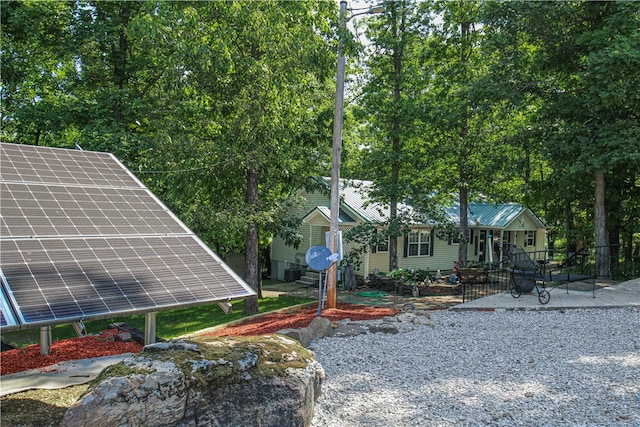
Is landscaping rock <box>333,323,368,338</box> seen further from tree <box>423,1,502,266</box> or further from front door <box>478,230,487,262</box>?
front door <box>478,230,487,262</box>

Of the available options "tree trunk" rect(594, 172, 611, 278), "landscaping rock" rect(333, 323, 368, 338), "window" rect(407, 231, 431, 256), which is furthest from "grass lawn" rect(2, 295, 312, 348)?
"tree trunk" rect(594, 172, 611, 278)

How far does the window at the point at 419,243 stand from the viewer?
25056 millimetres

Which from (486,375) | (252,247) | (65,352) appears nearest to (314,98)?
(252,247)

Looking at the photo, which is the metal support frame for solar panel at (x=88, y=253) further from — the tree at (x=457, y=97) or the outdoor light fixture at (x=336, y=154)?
the tree at (x=457, y=97)

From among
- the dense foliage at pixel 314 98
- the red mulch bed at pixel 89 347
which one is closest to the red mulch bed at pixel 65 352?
the red mulch bed at pixel 89 347

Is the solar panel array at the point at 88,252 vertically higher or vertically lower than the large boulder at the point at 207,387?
higher

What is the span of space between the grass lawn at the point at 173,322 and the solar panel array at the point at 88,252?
5081mm

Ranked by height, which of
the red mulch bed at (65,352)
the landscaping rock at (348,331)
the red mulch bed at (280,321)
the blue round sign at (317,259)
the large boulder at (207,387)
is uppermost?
the blue round sign at (317,259)

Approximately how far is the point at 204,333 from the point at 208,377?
7036 mm

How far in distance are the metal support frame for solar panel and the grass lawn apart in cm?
508

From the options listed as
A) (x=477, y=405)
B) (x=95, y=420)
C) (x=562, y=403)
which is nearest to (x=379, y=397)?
(x=477, y=405)

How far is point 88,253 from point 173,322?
10.3 meters

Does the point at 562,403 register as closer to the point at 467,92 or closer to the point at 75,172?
the point at 75,172

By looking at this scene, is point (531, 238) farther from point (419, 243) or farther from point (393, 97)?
point (393, 97)
